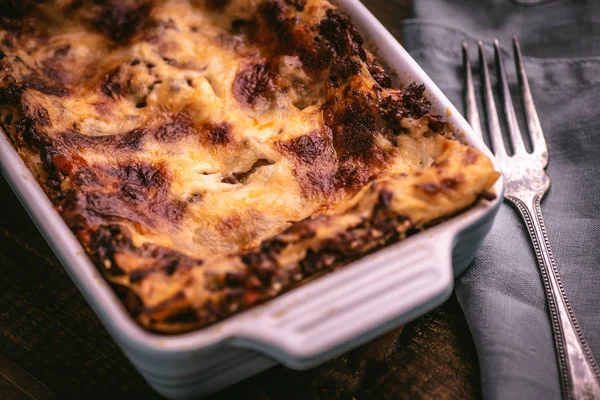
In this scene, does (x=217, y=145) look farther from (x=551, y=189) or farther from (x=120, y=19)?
(x=551, y=189)

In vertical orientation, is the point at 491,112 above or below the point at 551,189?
above

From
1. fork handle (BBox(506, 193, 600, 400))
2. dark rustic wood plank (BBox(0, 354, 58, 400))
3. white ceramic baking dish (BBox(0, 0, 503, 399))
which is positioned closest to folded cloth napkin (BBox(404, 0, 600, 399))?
fork handle (BBox(506, 193, 600, 400))

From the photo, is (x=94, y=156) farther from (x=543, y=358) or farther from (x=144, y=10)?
(x=543, y=358)

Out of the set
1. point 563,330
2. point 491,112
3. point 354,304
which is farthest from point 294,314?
point 491,112

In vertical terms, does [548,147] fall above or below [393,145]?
below

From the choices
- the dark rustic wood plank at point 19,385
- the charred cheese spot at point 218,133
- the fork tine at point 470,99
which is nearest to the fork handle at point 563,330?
the fork tine at point 470,99

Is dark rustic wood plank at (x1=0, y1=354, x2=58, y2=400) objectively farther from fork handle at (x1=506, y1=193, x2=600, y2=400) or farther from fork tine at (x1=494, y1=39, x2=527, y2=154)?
fork tine at (x1=494, y1=39, x2=527, y2=154)


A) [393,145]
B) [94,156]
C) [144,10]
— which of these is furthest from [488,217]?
[144,10]
